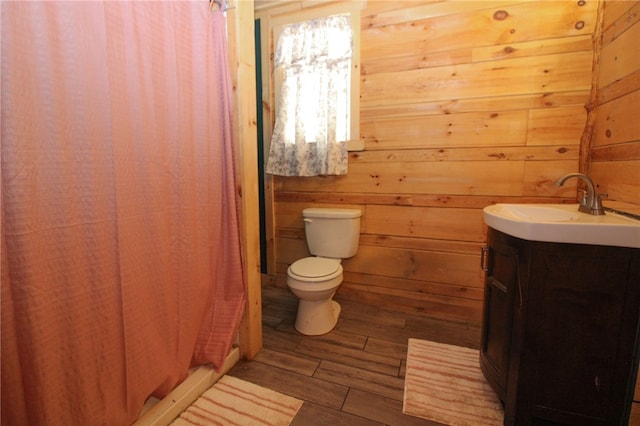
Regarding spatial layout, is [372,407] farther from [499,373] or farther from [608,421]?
[608,421]

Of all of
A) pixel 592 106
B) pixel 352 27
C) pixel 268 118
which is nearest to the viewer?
pixel 592 106

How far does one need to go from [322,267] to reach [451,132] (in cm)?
Answer: 123

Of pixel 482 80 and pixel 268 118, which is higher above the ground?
pixel 482 80

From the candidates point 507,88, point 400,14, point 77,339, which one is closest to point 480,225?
point 507,88

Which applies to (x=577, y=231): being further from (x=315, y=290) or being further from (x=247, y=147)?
(x=247, y=147)

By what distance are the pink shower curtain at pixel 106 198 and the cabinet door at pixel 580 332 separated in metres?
1.37

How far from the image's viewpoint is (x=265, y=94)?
2500mm

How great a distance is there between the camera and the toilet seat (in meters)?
1.85

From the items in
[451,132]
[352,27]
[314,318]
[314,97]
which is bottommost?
[314,318]

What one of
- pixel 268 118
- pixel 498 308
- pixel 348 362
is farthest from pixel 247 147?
pixel 498 308

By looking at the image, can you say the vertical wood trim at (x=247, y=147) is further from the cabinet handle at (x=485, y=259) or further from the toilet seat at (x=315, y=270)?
the cabinet handle at (x=485, y=259)

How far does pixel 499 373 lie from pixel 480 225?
1.02 m

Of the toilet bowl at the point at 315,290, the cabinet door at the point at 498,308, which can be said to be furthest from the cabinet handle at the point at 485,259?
the toilet bowl at the point at 315,290

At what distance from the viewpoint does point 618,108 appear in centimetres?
151
